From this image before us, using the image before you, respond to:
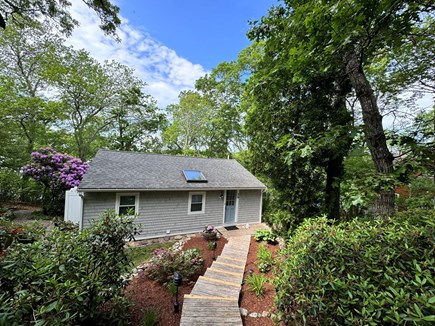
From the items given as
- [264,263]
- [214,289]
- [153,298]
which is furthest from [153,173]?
[264,263]

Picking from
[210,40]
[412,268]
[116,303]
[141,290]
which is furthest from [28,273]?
[210,40]

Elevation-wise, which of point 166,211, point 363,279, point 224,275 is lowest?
point 224,275

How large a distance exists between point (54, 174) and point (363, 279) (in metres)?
13.5

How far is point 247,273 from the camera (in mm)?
5012

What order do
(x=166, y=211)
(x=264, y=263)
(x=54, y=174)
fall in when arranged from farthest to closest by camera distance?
(x=54, y=174)
(x=166, y=211)
(x=264, y=263)

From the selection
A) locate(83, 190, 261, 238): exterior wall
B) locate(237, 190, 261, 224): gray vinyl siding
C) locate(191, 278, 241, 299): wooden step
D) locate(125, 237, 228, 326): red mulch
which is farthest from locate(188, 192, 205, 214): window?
locate(191, 278, 241, 299): wooden step

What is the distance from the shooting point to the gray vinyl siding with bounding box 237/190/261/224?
420 inches

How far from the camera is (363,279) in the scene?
5.82ft

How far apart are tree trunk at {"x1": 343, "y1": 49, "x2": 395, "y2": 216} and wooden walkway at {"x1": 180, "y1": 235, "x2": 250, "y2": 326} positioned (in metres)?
3.38

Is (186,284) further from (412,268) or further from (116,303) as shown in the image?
(412,268)

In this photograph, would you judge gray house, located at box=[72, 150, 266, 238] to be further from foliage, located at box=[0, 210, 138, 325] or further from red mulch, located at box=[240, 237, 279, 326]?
red mulch, located at box=[240, 237, 279, 326]

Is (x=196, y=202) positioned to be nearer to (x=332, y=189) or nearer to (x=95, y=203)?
(x=95, y=203)

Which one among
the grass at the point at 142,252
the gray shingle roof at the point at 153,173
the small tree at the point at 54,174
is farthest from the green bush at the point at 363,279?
the small tree at the point at 54,174

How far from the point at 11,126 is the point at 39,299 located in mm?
16559
